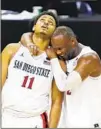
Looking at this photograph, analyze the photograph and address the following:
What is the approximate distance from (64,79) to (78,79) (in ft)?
0.27

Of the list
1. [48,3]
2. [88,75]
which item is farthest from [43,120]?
[48,3]

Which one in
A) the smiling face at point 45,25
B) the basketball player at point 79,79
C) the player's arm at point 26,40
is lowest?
the basketball player at point 79,79

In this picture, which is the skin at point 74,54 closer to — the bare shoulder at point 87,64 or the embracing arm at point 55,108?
the bare shoulder at point 87,64

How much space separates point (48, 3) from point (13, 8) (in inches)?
21.6

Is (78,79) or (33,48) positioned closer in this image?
(78,79)

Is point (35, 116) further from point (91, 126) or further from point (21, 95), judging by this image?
point (91, 126)

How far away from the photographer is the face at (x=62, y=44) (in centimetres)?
232

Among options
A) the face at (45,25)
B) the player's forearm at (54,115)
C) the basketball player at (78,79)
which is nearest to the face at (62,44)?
the basketball player at (78,79)

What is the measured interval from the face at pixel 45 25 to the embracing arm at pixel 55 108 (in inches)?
13.1

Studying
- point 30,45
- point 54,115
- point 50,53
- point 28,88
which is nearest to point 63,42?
Answer: point 50,53

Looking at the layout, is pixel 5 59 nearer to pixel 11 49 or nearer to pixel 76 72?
pixel 11 49

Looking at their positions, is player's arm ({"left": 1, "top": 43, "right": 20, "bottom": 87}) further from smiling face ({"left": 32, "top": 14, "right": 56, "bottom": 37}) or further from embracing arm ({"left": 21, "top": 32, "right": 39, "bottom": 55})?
smiling face ({"left": 32, "top": 14, "right": 56, "bottom": 37})

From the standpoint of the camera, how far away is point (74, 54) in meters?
2.43

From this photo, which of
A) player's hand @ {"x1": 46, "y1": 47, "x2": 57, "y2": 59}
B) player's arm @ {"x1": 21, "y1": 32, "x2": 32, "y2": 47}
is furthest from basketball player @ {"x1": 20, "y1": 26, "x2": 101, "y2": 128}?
player's arm @ {"x1": 21, "y1": 32, "x2": 32, "y2": 47}
